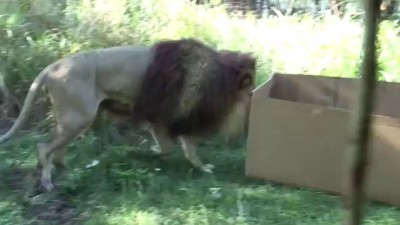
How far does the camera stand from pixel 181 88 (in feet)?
13.2

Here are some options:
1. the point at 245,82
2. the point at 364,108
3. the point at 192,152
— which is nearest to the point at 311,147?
the point at 245,82

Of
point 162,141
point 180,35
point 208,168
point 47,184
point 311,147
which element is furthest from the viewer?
point 180,35

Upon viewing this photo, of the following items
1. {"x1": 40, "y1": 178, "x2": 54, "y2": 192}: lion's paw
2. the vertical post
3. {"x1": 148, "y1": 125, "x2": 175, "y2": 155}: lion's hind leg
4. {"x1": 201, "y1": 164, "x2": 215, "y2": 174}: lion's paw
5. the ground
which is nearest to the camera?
the vertical post

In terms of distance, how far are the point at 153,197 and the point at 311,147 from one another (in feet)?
2.75

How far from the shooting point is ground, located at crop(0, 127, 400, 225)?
3406mm

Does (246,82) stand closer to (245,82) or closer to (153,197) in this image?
(245,82)

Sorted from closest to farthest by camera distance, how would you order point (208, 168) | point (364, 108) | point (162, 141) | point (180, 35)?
1. point (364, 108)
2. point (208, 168)
3. point (162, 141)
4. point (180, 35)

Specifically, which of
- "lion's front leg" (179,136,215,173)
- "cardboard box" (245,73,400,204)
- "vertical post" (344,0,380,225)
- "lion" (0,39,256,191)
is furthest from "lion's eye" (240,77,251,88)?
"vertical post" (344,0,380,225)

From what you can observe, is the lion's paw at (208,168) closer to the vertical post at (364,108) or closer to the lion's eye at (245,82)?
the lion's eye at (245,82)

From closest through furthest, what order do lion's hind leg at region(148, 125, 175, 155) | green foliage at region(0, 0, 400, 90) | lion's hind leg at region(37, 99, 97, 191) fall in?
lion's hind leg at region(37, 99, 97, 191)
lion's hind leg at region(148, 125, 175, 155)
green foliage at region(0, 0, 400, 90)

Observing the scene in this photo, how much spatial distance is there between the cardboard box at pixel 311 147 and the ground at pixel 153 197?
0.25ft

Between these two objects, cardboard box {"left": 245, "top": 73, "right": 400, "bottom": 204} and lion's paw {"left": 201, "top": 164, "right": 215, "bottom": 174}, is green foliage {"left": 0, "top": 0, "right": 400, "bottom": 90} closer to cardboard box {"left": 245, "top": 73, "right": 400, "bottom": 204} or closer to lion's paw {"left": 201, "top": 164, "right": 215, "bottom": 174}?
lion's paw {"left": 201, "top": 164, "right": 215, "bottom": 174}

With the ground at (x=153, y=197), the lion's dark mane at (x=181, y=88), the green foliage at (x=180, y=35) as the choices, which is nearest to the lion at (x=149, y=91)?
the lion's dark mane at (x=181, y=88)

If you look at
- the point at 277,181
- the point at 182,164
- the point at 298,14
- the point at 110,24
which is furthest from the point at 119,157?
the point at 298,14
